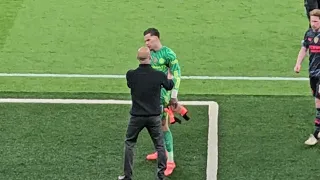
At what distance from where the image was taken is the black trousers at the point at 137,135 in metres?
9.20

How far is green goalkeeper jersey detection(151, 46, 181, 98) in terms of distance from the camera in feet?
31.3

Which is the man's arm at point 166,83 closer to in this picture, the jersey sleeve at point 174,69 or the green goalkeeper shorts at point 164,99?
the jersey sleeve at point 174,69

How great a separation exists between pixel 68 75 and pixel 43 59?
0.78m

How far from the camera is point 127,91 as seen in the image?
484 inches

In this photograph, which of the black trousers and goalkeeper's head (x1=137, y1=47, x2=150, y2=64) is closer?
goalkeeper's head (x1=137, y1=47, x2=150, y2=64)

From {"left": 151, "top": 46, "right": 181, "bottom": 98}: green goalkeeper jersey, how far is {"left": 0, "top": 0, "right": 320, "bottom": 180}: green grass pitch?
3.66 ft

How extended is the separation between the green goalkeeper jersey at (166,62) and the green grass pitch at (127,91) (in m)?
1.11

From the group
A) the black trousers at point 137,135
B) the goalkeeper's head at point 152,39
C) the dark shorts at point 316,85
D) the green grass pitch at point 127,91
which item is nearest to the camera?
the black trousers at point 137,135

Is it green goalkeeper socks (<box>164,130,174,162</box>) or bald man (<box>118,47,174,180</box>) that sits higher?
bald man (<box>118,47,174,180</box>)

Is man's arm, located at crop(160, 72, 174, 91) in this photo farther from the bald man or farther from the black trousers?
the black trousers

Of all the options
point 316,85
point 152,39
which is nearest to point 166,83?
point 152,39

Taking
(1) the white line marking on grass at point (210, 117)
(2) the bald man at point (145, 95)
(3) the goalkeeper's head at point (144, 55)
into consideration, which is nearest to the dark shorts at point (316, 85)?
(1) the white line marking on grass at point (210, 117)

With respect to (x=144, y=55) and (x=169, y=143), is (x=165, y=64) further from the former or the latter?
(x=169, y=143)

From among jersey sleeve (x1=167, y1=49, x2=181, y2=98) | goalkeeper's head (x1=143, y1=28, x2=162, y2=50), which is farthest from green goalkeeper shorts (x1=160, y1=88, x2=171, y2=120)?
goalkeeper's head (x1=143, y1=28, x2=162, y2=50)
